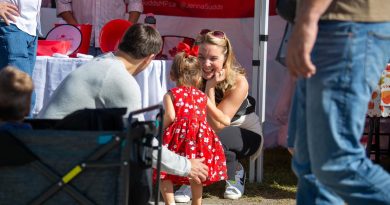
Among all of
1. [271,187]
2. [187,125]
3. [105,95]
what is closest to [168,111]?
[187,125]

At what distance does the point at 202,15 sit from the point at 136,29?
314 cm

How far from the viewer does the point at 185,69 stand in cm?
489

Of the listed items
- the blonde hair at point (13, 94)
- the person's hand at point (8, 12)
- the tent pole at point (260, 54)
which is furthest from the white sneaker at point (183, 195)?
the blonde hair at point (13, 94)

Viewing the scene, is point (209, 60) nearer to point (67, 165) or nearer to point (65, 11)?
point (65, 11)

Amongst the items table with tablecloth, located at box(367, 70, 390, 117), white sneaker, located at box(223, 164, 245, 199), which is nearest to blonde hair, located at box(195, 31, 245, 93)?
white sneaker, located at box(223, 164, 245, 199)

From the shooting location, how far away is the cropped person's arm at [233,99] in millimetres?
5309

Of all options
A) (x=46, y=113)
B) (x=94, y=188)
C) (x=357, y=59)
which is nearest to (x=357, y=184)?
(x=357, y=59)

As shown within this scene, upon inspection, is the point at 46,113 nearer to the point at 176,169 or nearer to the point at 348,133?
the point at 176,169

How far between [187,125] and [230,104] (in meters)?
0.55

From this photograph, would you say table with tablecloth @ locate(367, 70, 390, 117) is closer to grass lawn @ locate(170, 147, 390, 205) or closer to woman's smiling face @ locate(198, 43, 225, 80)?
grass lawn @ locate(170, 147, 390, 205)

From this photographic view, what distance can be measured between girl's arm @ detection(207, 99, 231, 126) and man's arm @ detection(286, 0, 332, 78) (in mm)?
2340

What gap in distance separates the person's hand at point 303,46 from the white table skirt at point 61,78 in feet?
9.31

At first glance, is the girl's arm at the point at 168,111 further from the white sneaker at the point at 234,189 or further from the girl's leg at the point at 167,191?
the white sneaker at the point at 234,189

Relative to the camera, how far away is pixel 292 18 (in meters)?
3.09
